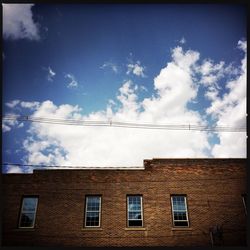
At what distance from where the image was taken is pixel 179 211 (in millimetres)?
16984

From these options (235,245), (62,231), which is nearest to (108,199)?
(62,231)

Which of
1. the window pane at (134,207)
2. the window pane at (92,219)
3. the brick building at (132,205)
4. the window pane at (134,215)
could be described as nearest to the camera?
the brick building at (132,205)

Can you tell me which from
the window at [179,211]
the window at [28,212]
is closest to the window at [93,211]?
the window at [28,212]

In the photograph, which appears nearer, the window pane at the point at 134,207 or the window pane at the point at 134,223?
the window pane at the point at 134,223

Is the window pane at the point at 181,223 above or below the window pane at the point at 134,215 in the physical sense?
below

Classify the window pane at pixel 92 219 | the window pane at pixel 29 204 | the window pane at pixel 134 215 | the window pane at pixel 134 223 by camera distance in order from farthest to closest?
the window pane at pixel 29 204, the window pane at pixel 134 215, the window pane at pixel 92 219, the window pane at pixel 134 223

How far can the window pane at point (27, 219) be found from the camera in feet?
54.9

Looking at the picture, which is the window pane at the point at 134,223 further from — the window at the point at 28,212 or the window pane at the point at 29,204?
the window pane at the point at 29,204

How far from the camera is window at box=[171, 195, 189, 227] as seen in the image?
54.6 feet

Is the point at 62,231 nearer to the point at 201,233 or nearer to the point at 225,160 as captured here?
the point at 201,233

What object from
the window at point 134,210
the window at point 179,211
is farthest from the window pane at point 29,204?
the window at point 179,211

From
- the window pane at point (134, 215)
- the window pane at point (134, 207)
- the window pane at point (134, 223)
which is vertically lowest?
the window pane at point (134, 223)

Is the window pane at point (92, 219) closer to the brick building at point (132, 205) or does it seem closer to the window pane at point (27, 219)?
the brick building at point (132, 205)

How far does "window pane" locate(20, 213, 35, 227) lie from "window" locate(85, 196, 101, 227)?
136 inches
